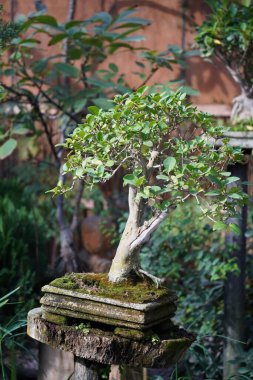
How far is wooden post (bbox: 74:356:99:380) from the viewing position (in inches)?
80.0

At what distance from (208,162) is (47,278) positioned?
2.25 meters

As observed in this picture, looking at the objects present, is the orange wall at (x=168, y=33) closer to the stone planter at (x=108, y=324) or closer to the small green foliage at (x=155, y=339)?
the stone planter at (x=108, y=324)

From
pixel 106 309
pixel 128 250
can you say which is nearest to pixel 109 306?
pixel 106 309

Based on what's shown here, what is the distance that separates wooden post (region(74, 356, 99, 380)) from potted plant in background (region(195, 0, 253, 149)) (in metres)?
1.65

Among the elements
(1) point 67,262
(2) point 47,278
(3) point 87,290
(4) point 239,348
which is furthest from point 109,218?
(3) point 87,290

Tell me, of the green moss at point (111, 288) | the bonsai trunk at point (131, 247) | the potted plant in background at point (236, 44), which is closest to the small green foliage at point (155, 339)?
the green moss at point (111, 288)

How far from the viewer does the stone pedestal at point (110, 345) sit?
6.16 feet

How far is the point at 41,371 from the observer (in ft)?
10.1

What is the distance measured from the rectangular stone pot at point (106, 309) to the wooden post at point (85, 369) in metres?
0.17

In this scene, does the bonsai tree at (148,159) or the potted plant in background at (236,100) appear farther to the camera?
the potted plant in background at (236,100)

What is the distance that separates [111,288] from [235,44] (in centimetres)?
187

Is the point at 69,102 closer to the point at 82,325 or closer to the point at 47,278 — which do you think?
the point at 47,278

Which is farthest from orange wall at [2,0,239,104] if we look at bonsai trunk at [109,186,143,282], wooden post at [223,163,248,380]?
bonsai trunk at [109,186,143,282]

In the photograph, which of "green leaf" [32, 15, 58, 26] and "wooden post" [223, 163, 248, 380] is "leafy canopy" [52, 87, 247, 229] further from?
"green leaf" [32, 15, 58, 26]
